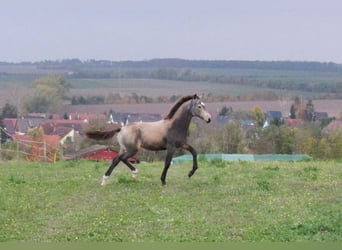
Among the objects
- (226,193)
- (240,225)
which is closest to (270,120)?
(226,193)

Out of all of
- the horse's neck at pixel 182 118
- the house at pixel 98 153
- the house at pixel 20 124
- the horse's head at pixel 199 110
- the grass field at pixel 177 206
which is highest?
the horse's head at pixel 199 110

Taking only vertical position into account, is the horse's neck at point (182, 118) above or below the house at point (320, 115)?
above

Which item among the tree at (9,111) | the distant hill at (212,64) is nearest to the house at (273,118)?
the distant hill at (212,64)

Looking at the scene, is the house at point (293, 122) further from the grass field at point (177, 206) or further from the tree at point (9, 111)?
the grass field at point (177, 206)

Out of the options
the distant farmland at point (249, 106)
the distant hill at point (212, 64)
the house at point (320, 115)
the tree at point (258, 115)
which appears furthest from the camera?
the distant hill at point (212, 64)

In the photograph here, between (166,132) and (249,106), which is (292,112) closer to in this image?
(249,106)

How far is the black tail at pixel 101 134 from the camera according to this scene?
14.7 meters

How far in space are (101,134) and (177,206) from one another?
414 cm

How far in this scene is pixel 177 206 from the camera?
11305 millimetres

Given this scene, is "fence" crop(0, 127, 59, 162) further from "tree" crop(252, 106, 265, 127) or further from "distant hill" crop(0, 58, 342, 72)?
"distant hill" crop(0, 58, 342, 72)

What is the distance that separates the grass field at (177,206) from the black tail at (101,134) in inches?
34.3

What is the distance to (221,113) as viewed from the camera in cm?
4278

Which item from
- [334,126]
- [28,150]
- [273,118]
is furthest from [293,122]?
[28,150]

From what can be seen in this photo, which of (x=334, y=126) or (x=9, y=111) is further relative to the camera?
(x=9, y=111)
